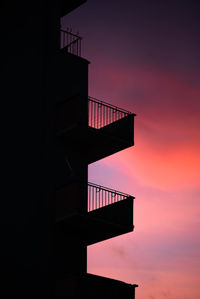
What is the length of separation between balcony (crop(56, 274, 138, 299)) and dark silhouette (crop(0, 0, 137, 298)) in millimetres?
39

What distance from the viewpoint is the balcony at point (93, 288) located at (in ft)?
104

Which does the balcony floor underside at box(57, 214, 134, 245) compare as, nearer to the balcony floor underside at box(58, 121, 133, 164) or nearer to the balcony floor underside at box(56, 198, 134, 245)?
the balcony floor underside at box(56, 198, 134, 245)

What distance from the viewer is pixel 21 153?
3400 centimetres

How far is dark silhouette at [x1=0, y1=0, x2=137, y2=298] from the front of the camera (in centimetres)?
3244

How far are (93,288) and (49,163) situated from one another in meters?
5.85

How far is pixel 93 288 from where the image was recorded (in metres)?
32.2

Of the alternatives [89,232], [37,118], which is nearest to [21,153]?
[37,118]

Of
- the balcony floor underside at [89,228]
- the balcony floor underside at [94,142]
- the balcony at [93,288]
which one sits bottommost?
the balcony at [93,288]

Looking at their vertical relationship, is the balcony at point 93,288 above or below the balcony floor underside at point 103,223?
below

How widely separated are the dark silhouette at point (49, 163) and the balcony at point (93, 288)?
0.04 meters

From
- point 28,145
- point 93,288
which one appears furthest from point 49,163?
point 93,288

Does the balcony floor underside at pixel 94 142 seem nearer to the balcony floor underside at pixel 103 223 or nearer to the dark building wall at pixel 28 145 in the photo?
the dark building wall at pixel 28 145

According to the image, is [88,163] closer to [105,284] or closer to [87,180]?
[87,180]

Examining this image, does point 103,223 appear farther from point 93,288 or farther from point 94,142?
point 94,142
